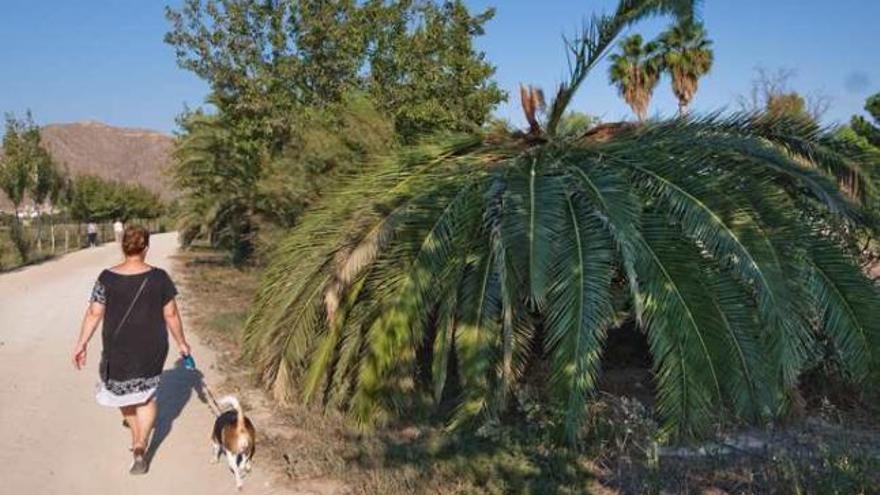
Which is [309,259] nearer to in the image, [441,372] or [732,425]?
[441,372]

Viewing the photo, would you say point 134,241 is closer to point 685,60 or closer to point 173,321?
point 173,321

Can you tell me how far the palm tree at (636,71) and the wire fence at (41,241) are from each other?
1962 centimetres

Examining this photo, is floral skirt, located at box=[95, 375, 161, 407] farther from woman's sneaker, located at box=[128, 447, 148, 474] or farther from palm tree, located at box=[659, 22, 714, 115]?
palm tree, located at box=[659, 22, 714, 115]

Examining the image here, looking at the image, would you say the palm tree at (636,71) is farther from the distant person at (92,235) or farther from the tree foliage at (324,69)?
the distant person at (92,235)

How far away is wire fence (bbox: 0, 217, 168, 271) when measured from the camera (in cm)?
2632

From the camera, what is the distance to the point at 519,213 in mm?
6207

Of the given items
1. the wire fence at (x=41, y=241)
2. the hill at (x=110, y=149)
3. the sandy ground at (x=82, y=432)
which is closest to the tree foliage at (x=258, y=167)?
the sandy ground at (x=82, y=432)

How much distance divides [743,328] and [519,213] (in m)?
1.84

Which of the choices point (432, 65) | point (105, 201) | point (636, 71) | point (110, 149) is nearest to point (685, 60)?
point (636, 71)

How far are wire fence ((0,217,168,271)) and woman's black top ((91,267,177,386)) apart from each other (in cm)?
2051

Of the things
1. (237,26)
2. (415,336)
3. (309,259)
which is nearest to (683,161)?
(415,336)

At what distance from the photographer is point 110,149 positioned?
160 meters

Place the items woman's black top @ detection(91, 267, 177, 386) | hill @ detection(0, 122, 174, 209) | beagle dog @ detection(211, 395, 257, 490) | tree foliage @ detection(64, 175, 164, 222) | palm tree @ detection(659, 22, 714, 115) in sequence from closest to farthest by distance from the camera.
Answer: beagle dog @ detection(211, 395, 257, 490), woman's black top @ detection(91, 267, 177, 386), palm tree @ detection(659, 22, 714, 115), tree foliage @ detection(64, 175, 164, 222), hill @ detection(0, 122, 174, 209)

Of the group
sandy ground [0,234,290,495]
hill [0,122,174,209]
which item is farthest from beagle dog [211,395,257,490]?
hill [0,122,174,209]
